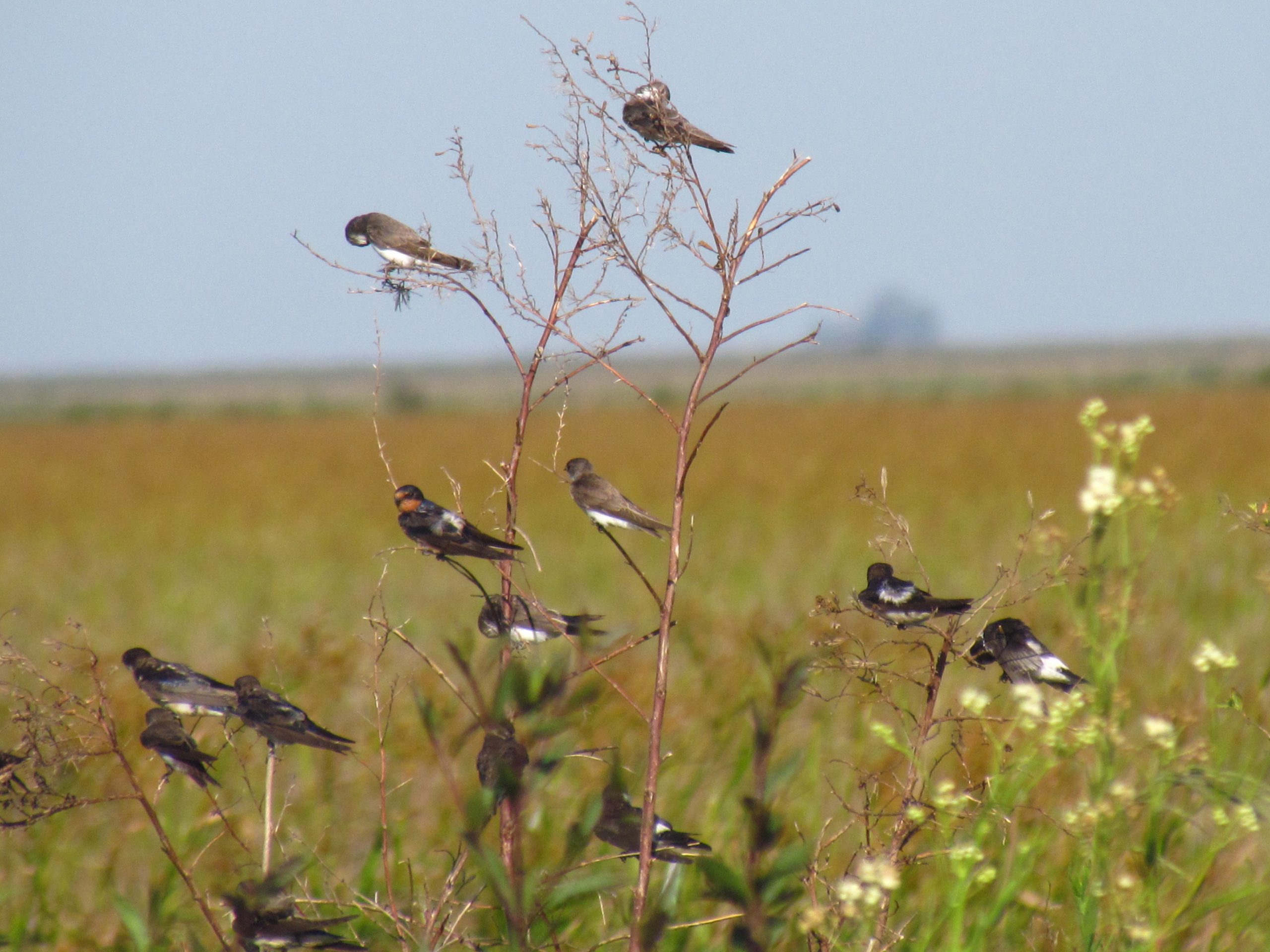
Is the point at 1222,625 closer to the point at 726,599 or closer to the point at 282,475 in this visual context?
the point at 726,599

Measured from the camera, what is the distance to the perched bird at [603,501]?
240cm

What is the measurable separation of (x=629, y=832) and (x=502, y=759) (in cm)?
50

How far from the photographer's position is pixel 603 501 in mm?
2469

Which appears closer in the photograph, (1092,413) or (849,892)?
(849,892)

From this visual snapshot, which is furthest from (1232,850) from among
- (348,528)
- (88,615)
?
(348,528)

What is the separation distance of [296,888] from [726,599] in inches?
319

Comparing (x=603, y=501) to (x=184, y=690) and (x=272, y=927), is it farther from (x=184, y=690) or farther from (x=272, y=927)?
(x=272, y=927)

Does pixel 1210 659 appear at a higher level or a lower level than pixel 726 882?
higher

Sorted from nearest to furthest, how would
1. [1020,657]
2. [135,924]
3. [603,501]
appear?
1. [1020,657]
2. [135,924]
3. [603,501]

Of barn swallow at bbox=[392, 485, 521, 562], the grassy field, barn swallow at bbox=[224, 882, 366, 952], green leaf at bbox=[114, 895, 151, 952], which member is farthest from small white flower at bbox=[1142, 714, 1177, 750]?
green leaf at bbox=[114, 895, 151, 952]

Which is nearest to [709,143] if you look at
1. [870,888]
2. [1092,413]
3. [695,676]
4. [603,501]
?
[603,501]

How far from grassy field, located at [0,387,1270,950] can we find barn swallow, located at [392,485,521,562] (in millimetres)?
87

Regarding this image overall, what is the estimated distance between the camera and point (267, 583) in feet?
41.1

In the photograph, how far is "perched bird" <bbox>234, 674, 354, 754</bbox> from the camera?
1.59m
